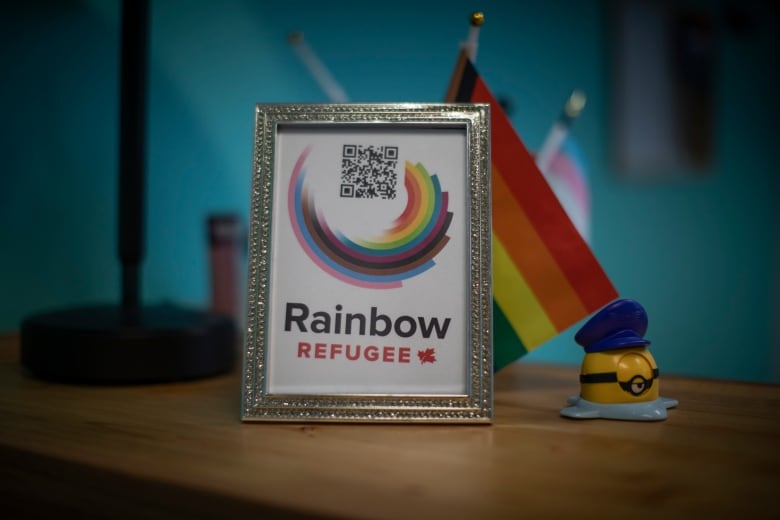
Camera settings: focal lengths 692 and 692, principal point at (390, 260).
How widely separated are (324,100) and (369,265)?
35.1 inches

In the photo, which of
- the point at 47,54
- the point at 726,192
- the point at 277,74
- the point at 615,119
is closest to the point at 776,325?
the point at 726,192

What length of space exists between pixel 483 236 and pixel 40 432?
0.44 meters

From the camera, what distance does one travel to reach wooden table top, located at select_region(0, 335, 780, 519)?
460 millimetres

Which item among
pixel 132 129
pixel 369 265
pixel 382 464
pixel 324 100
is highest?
pixel 324 100

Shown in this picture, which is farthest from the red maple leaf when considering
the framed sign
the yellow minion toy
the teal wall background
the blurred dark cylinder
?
the teal wall background

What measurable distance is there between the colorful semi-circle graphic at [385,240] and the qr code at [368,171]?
0.07 feet

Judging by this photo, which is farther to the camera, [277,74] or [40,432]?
[277,74]

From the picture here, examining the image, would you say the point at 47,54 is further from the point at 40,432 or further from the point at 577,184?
the point at 577,184

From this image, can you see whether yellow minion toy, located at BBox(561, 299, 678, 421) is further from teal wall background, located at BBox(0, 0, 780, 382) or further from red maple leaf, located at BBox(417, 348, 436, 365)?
teal wall background, located at BBox(0, 0, 780, 382)

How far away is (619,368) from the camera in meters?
0.65

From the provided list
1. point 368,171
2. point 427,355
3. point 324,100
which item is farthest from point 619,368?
point 324,100

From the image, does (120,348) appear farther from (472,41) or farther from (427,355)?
(472,41)

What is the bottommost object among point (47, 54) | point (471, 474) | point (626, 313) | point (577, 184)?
point (471, 474)

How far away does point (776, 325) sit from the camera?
6.44 feet
